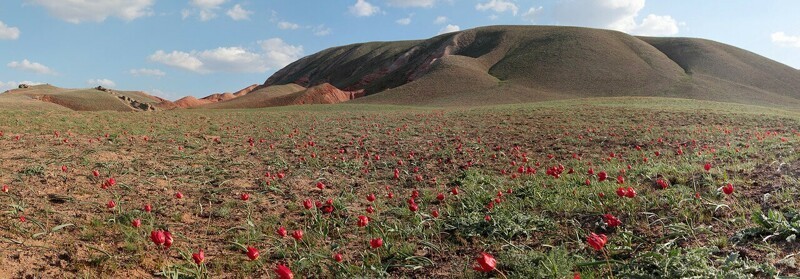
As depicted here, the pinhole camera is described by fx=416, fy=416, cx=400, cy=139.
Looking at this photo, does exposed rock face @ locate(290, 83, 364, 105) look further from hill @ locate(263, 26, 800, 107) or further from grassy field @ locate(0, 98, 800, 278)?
grassy field @ locate(0, 98, 800, 278)

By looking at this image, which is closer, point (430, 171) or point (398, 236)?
point (398, 236)

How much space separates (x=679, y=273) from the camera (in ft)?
10.6

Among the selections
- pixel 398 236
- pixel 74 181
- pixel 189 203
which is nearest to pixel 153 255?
pixel 189 203

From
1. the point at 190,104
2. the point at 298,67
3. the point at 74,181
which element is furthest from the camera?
the point at 298,67

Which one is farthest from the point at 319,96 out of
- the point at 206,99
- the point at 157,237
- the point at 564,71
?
the point at 157,237

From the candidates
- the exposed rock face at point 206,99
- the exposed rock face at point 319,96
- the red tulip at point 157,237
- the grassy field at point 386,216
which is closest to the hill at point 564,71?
the exposed rock face at point 319,96

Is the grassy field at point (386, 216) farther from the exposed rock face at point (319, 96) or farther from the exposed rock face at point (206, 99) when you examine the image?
the exposed rock face at point (206, 99)

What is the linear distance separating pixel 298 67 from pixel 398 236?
18538 cm

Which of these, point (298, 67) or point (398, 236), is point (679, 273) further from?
point (298, 67)

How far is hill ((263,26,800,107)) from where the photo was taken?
73.1 metres

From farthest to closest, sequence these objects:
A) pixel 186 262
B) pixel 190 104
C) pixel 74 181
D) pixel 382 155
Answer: pixel 190 104 → pixel 382 155 → pixel 74 181 → pixel 186 262

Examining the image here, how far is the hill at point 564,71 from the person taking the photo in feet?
240

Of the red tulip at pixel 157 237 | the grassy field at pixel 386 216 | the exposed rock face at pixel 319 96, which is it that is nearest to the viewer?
the red tulip at pixel 157 237

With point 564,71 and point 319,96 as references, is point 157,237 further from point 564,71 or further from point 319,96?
point 564,71
